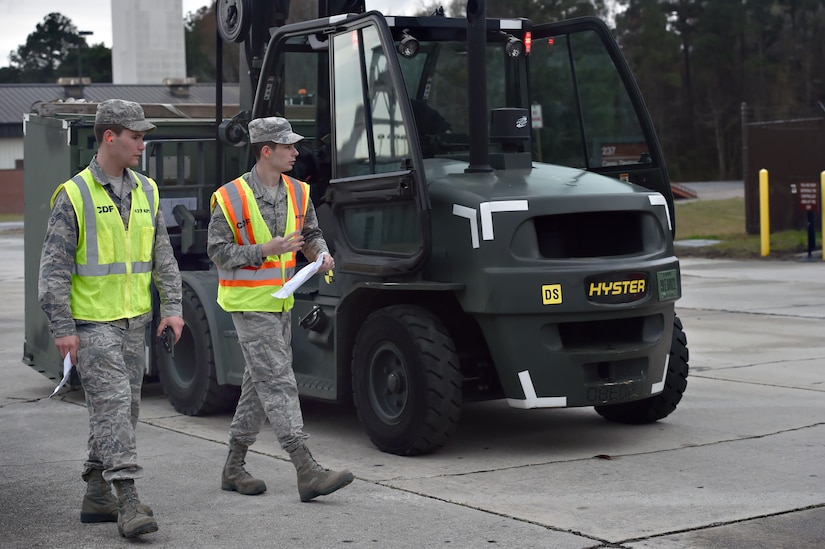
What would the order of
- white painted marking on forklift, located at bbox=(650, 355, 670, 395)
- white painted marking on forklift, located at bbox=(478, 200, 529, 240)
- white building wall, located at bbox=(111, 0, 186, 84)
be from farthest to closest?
white building wall, located at bbox=(111, 0, 186, 84), white painted marking on forklift, located at bbox=(650, 355, 670, 395), white painted marking on forklift, located at bbox=(478, 200, 529, 240)

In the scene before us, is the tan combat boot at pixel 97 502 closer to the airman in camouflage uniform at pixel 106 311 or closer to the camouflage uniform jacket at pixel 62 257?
the airman in camouflage uniform at pixel 106 311

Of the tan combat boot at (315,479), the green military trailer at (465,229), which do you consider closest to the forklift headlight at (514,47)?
the green military trailer at (465,229)

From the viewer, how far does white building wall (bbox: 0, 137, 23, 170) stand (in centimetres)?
6481

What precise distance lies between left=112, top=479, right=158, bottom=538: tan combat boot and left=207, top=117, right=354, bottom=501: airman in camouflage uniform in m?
0.85

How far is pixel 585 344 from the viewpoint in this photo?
25.3 ft

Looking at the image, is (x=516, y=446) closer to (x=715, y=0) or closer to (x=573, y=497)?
(x=573, y=497)

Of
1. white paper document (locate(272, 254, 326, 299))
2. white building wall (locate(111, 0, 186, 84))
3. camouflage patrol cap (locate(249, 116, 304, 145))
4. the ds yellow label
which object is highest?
white building wall (locate(111, 0, 186, 84))

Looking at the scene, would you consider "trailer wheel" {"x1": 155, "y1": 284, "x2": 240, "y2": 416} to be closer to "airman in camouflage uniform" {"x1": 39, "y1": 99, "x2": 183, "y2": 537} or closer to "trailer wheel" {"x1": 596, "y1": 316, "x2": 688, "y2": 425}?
"trailer wheel" {"x1": 596, "y1": 316, "x2": 688, "y2": 425}

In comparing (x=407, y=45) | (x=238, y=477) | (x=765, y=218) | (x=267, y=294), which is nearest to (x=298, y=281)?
(x=267, y=294)

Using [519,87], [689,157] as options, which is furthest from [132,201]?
[689,157]

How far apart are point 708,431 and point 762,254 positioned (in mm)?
14645

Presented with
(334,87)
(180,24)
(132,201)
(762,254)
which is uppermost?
(180,24)

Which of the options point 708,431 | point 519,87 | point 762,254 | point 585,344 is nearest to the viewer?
point 585,344

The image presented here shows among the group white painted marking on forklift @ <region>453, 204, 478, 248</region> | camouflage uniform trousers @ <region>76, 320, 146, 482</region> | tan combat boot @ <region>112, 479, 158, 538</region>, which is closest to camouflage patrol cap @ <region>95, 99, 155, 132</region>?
camouflage uniform trousers @ <region>76, 320, 146, 482</region>
